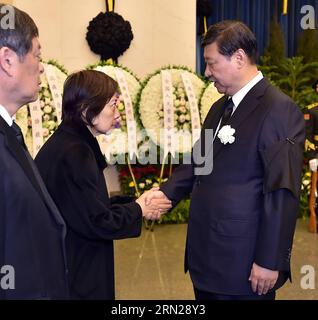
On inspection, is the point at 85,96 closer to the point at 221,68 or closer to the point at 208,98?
the point at 221,68

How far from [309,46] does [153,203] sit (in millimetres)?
6272

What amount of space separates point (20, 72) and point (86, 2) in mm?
4623

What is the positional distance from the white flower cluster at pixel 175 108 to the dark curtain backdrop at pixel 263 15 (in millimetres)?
3722

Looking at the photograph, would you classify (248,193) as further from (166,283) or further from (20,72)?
(166,283)

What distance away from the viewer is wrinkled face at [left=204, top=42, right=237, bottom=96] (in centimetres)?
194

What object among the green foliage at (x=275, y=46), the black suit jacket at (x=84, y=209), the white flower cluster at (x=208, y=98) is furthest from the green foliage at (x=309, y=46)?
the black suit jacket at (x=84, y=209)

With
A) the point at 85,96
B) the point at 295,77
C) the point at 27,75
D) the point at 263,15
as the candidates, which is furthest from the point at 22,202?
the point at 263,15

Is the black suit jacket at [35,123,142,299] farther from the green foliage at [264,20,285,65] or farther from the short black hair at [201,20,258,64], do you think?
the green foliage at [264,20,285,65]

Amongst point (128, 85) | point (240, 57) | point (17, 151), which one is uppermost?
point (128, 85)

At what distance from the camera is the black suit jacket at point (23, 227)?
3.75 feet

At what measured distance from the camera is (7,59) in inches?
49.0

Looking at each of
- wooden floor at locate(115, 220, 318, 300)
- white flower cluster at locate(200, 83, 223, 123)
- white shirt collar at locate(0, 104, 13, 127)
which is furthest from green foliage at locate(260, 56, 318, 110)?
white shirt collar at locate(0, 104, 13, 127)

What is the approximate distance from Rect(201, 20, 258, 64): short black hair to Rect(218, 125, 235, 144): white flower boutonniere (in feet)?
0.99

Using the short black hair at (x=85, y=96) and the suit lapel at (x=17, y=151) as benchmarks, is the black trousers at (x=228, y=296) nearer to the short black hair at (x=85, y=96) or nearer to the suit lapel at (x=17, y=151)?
the short black hair at (x=85, y=96)
